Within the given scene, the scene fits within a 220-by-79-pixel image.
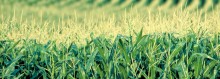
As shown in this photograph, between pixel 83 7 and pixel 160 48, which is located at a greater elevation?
pixel 83 7

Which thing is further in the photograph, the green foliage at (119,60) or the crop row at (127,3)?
the crop row at (127,3)

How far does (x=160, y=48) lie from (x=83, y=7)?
34.2 ft

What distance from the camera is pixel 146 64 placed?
10.5 ft

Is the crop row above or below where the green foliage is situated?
above

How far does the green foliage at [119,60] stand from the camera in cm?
299

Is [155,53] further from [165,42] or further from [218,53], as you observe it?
[218,53]

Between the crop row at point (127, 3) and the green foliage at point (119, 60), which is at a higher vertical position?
the crop row at point (127, 3)

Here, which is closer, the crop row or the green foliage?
the green foliage

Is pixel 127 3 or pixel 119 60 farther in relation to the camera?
pixel 127 3

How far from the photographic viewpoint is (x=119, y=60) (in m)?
3.15

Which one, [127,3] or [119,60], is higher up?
[127,3]

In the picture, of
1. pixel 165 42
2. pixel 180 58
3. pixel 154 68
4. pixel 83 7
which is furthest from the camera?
pixel 83 7

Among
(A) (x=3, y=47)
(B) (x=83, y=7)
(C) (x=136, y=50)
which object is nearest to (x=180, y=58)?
(C) (x=136, y=50)

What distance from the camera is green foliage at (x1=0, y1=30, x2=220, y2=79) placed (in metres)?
2.99
